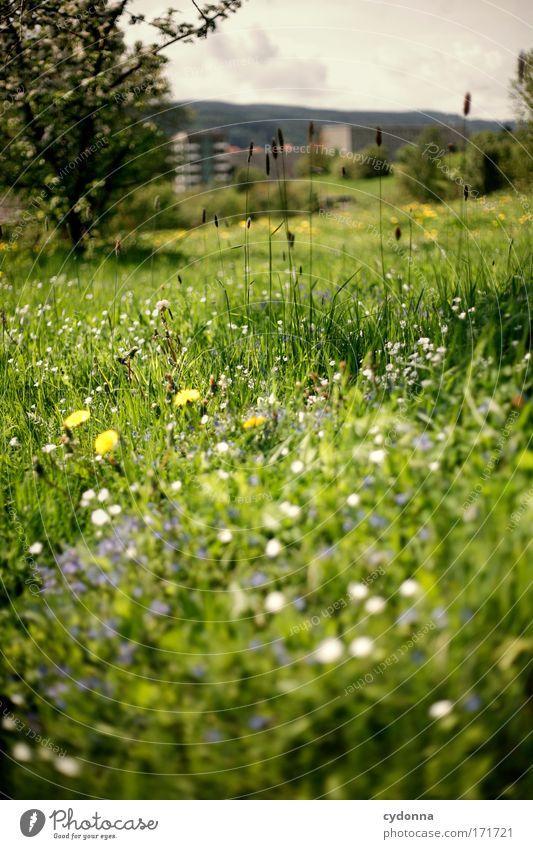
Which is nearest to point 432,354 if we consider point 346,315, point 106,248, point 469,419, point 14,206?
point 469,419

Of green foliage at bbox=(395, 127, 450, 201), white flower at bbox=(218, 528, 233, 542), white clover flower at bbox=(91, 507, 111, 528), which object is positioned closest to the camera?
white flower at bbox=(218, 528, 233, 542)

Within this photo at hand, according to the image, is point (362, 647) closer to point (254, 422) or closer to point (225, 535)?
point (225, 535)

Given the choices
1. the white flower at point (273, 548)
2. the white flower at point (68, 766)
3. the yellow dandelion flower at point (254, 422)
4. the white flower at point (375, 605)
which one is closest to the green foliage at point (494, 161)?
the yellow dandelion flower at point (254, 422)

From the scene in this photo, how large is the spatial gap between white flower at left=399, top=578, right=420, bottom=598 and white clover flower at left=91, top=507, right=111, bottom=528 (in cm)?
119

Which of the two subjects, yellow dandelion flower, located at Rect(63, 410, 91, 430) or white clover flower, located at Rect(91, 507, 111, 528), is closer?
white clover flower, located at Rect(91, 507, 111, 528)

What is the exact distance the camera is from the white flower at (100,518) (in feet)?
8.35

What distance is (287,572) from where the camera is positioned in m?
2.15

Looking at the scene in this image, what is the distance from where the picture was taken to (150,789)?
200 centimetres

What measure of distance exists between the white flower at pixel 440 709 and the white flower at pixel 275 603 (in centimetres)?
52

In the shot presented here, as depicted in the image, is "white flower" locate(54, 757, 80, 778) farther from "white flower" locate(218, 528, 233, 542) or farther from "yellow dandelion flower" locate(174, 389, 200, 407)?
"yellow dandelion flower" locate(174, 389, 200, 407)

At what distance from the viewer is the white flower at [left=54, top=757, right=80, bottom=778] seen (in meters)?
2.05

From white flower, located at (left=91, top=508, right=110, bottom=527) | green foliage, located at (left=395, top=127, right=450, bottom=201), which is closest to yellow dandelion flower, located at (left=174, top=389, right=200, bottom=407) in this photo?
white flower, located at (left=91, top=508, right=110, bottom=527)

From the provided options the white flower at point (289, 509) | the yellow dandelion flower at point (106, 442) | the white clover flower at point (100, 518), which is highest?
the yellow dandelion flower at point (106, 442)

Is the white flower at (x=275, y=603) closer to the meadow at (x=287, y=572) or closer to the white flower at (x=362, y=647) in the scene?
the meadow at (x=287, y=572)
